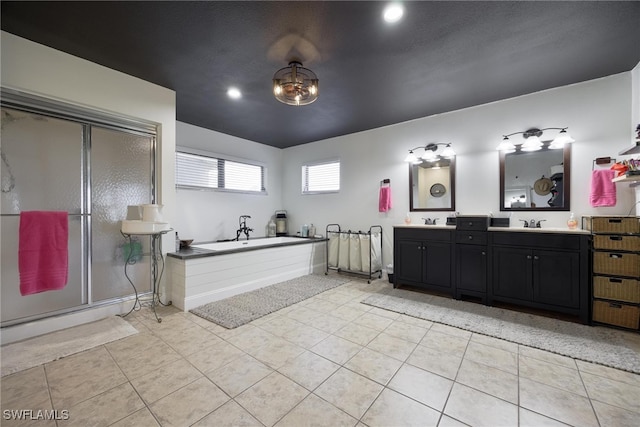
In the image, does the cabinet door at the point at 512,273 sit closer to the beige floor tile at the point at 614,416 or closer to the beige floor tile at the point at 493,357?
the beige floor tile at the point at 493,357

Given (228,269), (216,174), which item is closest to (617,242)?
(228,269)

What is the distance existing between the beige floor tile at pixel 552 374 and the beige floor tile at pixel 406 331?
72 centimetres

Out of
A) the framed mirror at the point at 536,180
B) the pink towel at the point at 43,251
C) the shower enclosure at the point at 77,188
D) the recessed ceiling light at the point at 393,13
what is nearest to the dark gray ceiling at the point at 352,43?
the recessed ceiling light at the point at 393,13

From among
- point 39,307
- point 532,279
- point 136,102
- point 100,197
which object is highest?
point 136,102

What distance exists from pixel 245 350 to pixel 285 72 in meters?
2.60

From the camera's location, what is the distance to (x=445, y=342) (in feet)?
7.26

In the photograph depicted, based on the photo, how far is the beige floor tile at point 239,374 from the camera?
65.1 inches

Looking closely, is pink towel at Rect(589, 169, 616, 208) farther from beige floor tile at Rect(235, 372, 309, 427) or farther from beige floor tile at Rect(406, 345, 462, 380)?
beige floor tile at Rect(235, 372, 309, 427)

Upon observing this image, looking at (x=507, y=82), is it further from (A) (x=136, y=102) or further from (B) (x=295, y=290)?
(A) (x=136, y=102)

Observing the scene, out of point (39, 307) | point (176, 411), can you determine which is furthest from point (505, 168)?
point (39, 307)

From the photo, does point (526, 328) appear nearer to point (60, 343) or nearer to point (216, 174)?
point (60, 343)

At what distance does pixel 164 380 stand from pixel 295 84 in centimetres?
262

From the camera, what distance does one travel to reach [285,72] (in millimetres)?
2562

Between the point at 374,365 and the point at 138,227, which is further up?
the point at 138,227
